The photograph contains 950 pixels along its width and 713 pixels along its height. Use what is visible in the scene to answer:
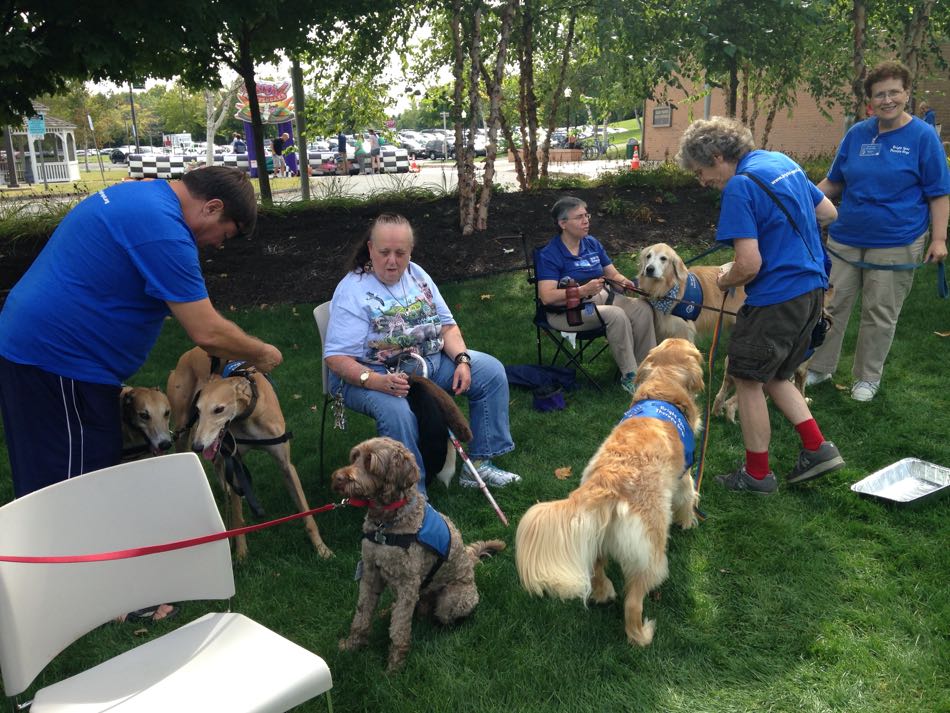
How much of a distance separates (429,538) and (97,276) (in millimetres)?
1582

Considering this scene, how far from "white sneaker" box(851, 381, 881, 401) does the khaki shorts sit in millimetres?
1724

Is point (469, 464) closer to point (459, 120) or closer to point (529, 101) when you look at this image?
point (459, 120)

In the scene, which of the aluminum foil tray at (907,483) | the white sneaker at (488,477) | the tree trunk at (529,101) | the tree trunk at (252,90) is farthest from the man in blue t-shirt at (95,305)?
the tree trunk at (529,101)

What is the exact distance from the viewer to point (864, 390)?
502 cm

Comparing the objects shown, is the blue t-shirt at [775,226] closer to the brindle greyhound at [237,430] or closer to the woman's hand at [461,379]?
the woman's hand at [461,379]

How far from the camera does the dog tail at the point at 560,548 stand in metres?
2.41

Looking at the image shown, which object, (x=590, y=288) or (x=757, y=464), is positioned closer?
(x=757, y=464)

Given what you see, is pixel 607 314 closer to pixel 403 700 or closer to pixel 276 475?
pixel 276 475

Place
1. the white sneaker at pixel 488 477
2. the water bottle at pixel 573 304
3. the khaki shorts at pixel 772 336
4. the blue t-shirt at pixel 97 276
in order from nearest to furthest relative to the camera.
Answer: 1. the blue t-shirt at pixel 97 276
2. the khaki shorts at pixel 772 336
3. the white sneaker at pixel 488 477
4. the water bottle at pixel 573 304

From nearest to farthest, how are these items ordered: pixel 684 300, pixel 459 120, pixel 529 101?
pixel 684 300
pixel 459 120
pixel 529 101

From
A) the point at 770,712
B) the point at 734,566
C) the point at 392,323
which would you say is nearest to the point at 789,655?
the point at 770,712

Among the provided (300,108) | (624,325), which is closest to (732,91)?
(300,108)

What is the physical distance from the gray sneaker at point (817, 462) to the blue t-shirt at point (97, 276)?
3203 millimetres

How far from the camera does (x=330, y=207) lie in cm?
1025
